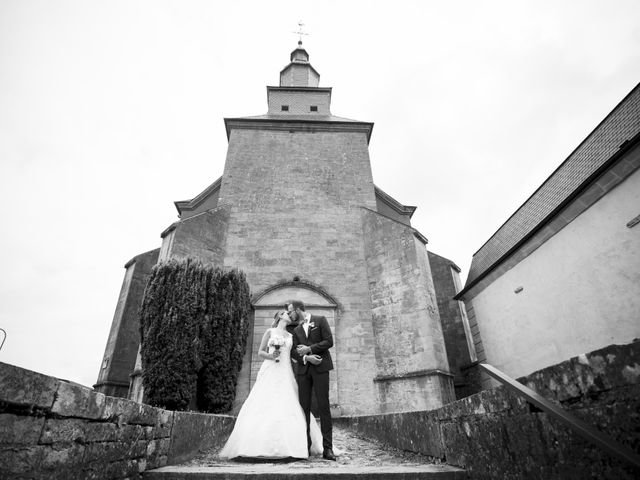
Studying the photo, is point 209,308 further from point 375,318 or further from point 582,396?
point 582,396

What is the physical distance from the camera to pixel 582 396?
134 cm

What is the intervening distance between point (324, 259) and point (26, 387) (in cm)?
899

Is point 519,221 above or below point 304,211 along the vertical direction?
below

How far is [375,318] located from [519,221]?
5504 millimetres

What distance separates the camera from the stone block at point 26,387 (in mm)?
1457

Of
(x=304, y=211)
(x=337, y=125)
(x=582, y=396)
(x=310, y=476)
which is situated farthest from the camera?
(x=337, y=125)

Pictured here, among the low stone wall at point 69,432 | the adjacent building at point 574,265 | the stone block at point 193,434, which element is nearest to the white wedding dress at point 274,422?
the stone block at point 193,434

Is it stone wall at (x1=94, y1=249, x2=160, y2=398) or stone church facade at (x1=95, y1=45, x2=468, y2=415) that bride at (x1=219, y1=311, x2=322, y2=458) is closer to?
stone church facade at (x1=95, y1=45, x2=468, y2=415)

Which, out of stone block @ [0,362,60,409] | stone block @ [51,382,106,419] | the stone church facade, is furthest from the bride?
the stone church facade

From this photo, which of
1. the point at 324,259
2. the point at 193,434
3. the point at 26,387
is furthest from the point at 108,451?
the point at 324,259

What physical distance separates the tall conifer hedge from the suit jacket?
3.66m

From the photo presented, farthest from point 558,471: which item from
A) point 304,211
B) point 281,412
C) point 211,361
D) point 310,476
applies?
point 304,211

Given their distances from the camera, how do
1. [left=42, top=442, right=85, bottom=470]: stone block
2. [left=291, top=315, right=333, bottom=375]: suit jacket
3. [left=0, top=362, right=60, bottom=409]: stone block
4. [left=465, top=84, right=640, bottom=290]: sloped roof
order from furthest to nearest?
1. [left=465, top=84, right=640, bottom=290]: sloped roof
2. [left=291, top=315, right=333, bottom=375]: suit jacket
3. [left=42, top=442, right=85, bottom=470]: stone block
4. [left=0, top=362, right=60, bottom=409]: stone block

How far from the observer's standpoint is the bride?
11.0ft
